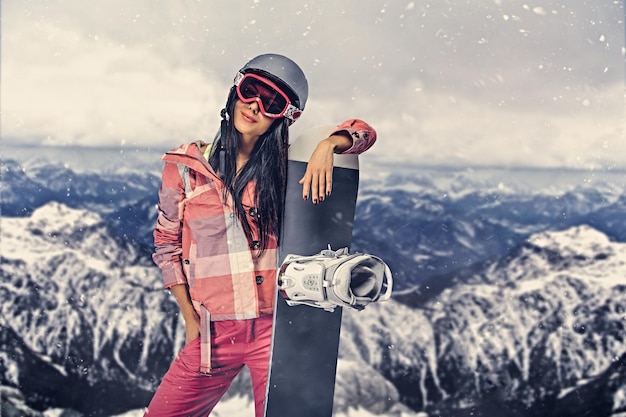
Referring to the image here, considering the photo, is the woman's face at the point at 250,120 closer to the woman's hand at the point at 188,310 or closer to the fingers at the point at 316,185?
the fingers at the point at 316,185

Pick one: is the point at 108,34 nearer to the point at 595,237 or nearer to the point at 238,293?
the point at 238,293

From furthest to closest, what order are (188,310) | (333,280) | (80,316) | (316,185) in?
(80,316), (188,310), (316,185), (333,280)

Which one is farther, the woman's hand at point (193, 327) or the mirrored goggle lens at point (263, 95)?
the woman's hand at point (193, 327)

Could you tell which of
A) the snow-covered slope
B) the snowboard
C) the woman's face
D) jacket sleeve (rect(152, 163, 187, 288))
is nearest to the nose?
the woman's face

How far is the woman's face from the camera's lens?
177cm

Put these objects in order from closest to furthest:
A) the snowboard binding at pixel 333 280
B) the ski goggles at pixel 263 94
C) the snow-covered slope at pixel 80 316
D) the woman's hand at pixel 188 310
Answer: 1. the snowboard binding at pixel 333 280
2. the ski goggles at pixel 263 94
3. the woman's hand at pixel 188 310
4. the snow-covered slope at pixel 80 316

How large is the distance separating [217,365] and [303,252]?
471 mm

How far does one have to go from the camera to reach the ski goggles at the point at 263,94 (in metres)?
1.76

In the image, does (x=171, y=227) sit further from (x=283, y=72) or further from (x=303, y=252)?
(x=283, y=72)

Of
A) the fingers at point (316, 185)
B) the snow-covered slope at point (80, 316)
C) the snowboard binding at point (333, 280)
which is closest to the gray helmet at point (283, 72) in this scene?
the fingers at point (316, 185)

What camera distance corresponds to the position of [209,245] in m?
1.82

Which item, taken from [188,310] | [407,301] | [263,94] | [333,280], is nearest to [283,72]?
[263,94]

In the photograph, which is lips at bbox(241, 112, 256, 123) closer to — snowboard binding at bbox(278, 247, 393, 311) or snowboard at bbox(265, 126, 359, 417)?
snowboard at bbox(265, 126, 359, 417)

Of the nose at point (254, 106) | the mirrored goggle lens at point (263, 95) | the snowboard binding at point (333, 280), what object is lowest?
the snowboard binding at point (333, 280)
